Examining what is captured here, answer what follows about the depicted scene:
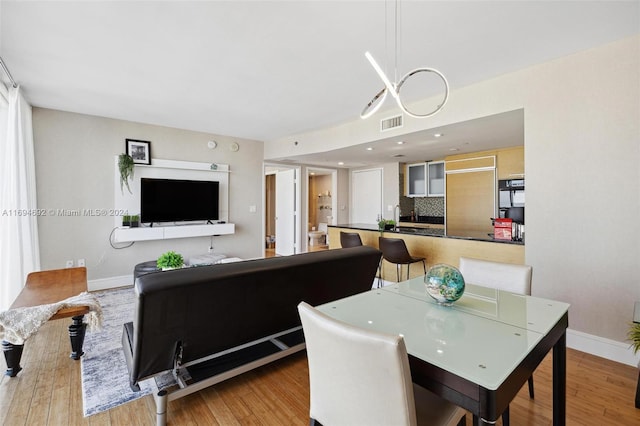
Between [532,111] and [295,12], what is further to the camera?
[532,111]

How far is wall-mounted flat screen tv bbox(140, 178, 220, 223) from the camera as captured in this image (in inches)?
183

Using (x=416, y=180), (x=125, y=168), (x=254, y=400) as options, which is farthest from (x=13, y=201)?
(x=416, y=180)

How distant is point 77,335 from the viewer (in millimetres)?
2398

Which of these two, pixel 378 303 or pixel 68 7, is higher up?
pixel 68 7

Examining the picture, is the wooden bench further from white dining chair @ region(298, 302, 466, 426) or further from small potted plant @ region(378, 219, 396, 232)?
small potted plant @ region(378, 219, 396, 232)

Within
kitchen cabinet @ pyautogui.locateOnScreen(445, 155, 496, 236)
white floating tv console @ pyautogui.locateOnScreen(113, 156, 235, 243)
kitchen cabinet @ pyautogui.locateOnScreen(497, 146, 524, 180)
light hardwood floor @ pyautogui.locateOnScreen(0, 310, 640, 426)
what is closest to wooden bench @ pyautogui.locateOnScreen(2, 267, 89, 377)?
light hardwood floor @ pyautogui.locateOnScreen(0, 310, 640, 426)

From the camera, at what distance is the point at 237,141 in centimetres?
575

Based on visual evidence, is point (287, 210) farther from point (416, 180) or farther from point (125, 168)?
point (125, 168)

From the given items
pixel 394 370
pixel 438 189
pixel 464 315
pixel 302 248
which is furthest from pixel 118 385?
pixel 438 189

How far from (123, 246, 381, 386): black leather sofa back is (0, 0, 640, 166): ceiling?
167 centimetres

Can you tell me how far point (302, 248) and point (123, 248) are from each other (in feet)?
11.2

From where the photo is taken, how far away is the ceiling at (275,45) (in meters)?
1.93

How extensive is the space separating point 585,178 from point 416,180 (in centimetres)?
412

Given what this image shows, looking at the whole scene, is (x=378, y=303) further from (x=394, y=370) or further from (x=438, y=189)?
(x=438, y=189)
